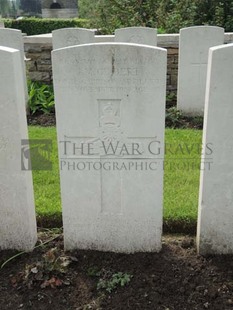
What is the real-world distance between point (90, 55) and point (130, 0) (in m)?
7.94

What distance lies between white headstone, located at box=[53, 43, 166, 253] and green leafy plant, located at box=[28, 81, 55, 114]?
3900mm

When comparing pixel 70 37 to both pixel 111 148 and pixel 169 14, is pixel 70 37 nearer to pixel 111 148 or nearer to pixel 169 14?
pixel 169 14

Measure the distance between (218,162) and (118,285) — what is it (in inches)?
41.3

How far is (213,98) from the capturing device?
7.77ft

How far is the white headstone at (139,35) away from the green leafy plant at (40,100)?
1622 mm

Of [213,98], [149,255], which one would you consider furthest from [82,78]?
[149,255]

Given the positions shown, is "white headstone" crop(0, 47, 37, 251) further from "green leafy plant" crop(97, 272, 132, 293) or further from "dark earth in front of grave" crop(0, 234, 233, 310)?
"green leafy plant" crop(97, 272, 132, 293)

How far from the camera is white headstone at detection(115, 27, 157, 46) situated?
5.93 metres

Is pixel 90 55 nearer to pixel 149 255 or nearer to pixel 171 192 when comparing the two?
pixel 149 255

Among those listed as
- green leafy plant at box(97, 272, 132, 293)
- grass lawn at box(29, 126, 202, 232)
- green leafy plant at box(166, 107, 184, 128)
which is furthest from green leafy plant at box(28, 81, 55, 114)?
green leafy plant at box(97, 272, 132, 293)

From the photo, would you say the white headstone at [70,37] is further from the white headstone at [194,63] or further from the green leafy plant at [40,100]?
the white headstone at [194,63]

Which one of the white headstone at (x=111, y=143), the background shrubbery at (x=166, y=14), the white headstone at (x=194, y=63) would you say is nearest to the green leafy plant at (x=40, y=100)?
the white headstone at (x=194, y=63)

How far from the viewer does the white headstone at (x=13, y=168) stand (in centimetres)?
238

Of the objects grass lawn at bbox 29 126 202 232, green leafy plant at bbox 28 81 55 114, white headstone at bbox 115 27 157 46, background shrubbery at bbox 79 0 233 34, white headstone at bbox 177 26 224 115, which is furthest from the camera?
background shrubbery at bbox 79 0 233 34
